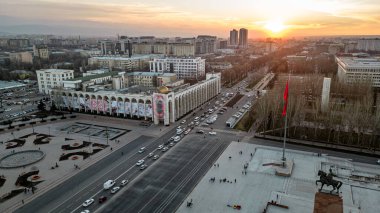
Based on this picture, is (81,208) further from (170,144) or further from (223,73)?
(223,73)

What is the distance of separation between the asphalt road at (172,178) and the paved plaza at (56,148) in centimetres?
1068

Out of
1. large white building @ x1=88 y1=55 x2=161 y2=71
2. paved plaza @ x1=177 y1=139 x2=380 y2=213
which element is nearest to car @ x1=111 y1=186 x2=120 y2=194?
paved plaza @ x1=177 y1=139 x2=380 y2=213

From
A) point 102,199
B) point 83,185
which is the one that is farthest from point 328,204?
point 83,185

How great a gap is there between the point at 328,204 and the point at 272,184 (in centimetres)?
1372

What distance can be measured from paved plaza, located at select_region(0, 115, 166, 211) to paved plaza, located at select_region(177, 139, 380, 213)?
20.6 meters

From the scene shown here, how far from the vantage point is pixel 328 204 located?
85.5 feet

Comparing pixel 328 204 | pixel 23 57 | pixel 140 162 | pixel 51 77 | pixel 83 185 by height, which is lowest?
pixel 83 185

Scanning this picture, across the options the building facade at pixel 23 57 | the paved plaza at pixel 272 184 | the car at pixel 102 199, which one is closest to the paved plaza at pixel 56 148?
the car at pixel 102 199

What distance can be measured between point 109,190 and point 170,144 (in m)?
17.6

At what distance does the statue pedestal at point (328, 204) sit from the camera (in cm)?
2530

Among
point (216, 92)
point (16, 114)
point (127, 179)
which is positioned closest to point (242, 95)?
point (216, 92)

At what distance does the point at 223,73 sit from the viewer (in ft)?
406

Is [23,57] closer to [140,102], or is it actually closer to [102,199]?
[140,102]

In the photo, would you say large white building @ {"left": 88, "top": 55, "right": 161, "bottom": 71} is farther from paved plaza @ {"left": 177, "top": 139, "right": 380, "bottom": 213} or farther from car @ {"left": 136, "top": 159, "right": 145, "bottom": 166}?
paved plaza @ {"left": 177, "top": 139, "right": 380, "bottom": 213}
